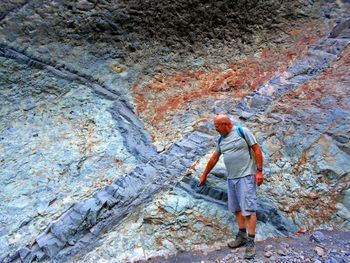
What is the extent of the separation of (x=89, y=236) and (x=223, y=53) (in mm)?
6065

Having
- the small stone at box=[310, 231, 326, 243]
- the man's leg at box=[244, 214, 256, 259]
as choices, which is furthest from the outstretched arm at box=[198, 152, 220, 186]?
the small stone at box=[310, 231, 326, 243]

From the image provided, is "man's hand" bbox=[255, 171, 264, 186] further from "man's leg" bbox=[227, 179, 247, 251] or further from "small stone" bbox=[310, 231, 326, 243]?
"small stone" bbox=[310, 231, 326, 243]

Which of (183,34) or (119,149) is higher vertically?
(183,34)

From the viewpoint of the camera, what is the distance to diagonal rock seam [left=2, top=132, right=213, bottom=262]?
478 cm

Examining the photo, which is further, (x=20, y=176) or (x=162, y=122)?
(x=162, y=122)

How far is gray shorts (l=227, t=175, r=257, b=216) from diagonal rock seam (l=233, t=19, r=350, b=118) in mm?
2752

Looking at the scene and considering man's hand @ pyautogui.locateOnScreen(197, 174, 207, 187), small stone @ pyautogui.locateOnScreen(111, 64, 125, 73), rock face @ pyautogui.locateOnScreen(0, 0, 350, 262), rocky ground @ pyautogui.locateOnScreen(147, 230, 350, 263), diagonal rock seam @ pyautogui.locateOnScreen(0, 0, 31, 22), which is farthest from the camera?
diagonal rock seam @ pyautogui.locateOnScreen(0, 0, 31, 22)

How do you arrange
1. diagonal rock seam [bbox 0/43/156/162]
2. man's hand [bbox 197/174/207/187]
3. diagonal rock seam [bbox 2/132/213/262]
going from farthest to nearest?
diagonal rock seam [bbox 0/43/156/162]
man's hand [bbox 197/174/207/187]
diagonal rock seam [bbox 2/132/213/262]

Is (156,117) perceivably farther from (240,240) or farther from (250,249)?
(250,249)

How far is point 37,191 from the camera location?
5.70 metres

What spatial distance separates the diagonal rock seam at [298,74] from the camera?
720 cm

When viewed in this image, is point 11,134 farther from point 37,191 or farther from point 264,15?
point 264,15

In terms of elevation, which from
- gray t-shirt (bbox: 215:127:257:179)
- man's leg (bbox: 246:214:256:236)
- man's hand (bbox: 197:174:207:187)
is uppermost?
gray t-shirt (bbox: 215:127:257:179)

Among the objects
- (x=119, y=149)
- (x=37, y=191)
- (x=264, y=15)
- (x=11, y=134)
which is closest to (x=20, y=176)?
(x=37, y=191)
